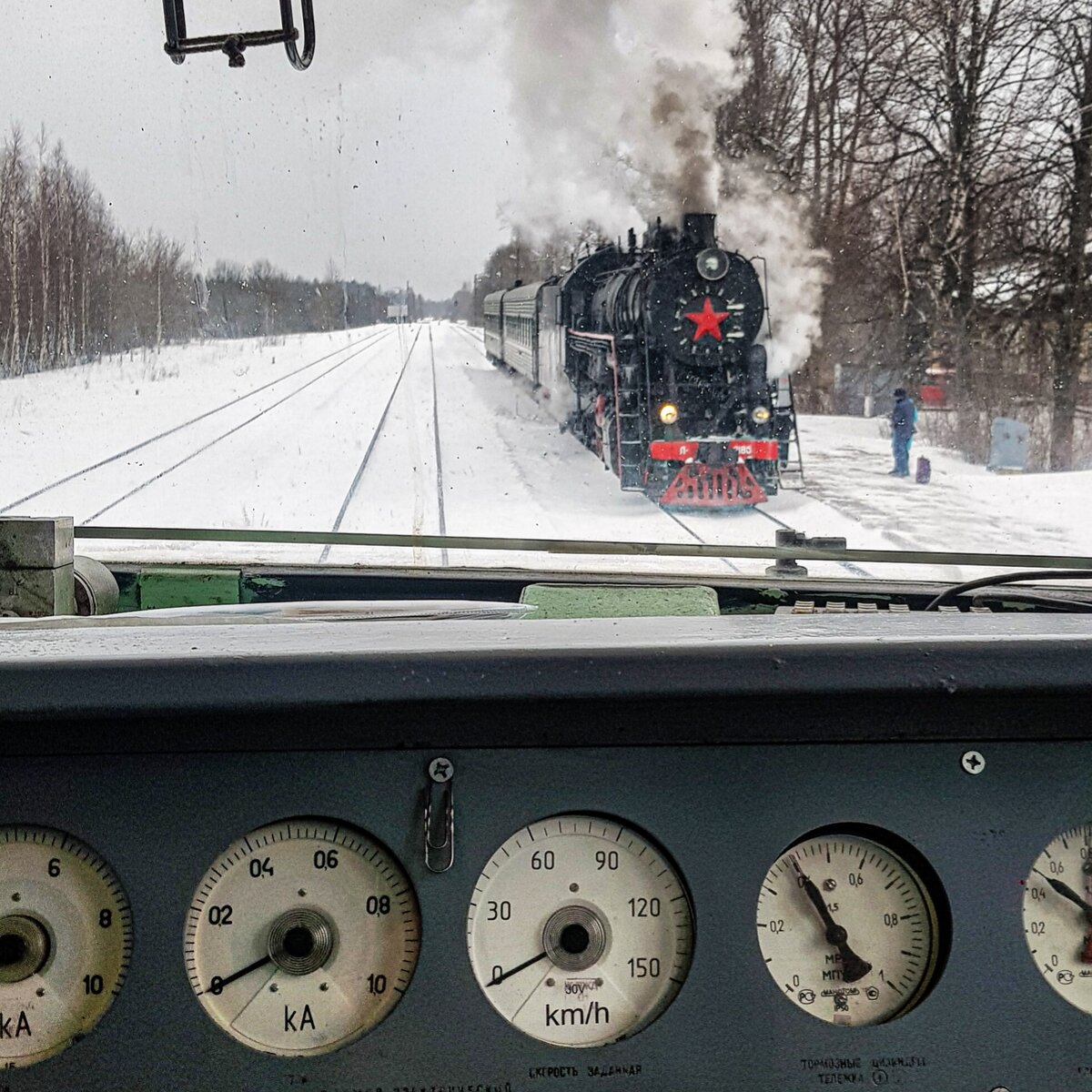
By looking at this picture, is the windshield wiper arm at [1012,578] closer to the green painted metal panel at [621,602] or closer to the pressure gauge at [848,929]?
the green painted metal panel at [621,602]

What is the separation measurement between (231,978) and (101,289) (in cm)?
191

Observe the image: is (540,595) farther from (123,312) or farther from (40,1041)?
(123,312)

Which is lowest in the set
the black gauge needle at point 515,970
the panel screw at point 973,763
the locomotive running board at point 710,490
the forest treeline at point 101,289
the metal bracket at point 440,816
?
the black gauge needle at point 515,970

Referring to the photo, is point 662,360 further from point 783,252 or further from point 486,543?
point 486,543

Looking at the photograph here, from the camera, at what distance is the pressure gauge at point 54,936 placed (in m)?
0.99

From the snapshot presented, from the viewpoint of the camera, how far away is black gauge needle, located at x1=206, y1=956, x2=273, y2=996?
1008 millimetres

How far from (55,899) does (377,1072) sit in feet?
1.07

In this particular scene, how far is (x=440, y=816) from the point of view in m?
1.00

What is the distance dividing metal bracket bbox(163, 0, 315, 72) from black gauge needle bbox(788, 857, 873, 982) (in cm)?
148

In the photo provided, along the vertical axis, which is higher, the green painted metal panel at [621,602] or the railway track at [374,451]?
the railway track at [374,451]

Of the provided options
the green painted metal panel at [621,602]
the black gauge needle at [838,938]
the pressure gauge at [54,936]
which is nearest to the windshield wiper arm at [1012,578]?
the green painted metal panel at [621,602]

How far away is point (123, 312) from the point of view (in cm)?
250

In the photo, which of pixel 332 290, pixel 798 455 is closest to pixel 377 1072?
pixel 332 290

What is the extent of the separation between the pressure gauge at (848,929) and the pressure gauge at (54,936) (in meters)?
0.60
